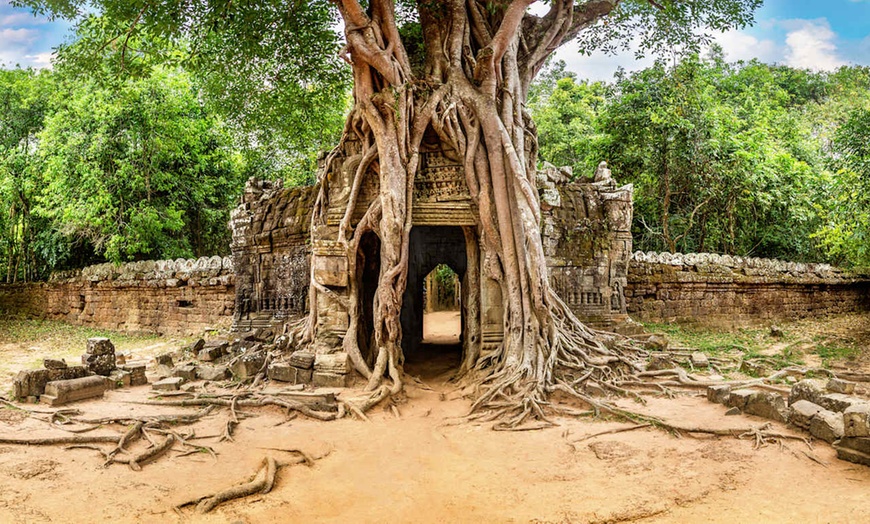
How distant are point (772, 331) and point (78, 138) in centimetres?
1428

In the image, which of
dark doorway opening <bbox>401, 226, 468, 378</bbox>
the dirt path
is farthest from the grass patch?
the dirt path

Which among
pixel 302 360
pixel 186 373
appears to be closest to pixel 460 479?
pixel 302 360

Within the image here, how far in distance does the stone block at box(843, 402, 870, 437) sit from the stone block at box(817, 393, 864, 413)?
2.59 ft

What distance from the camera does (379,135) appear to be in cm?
648

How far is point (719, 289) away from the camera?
10.3 m

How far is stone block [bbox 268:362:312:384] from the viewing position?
20.7ft

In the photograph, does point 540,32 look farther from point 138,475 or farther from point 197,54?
point 138,475

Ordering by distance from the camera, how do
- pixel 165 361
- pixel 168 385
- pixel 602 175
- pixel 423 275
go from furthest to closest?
pixel 423 275
pixel 602 175
pixel 165 361
pixel 168 385

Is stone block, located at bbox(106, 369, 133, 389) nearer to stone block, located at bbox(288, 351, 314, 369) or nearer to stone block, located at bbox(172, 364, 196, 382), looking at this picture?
stone block, located at bbox(172, 364, 196, 382)

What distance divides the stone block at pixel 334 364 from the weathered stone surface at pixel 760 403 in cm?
397

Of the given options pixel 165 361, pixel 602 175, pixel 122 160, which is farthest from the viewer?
pixel 122 160

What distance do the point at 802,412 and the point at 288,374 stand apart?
508 cm

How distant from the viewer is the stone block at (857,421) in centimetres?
361

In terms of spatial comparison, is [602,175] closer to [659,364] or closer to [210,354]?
[659,364]
